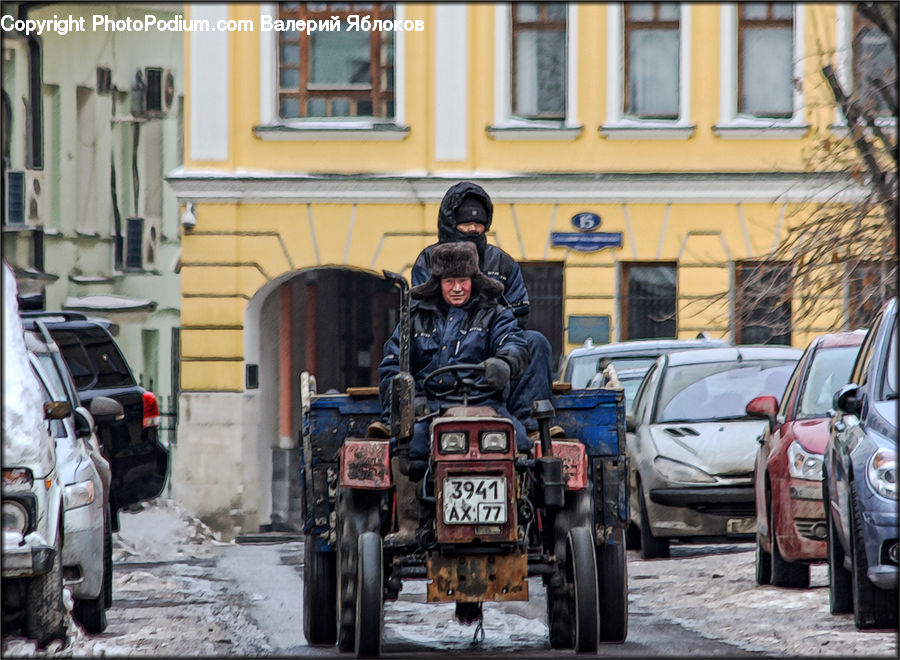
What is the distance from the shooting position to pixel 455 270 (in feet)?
32.8

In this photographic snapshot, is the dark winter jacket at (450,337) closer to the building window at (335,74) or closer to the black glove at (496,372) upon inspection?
the black glove at (496,372)

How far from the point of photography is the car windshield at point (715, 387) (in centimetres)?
1692

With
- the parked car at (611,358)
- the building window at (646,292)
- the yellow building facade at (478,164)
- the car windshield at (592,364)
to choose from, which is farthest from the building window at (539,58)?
the car windshield at (592,364)

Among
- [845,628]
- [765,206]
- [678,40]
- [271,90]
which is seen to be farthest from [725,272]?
[845,628]

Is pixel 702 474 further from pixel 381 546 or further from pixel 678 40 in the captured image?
pixel 678 40

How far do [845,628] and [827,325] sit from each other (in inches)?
671

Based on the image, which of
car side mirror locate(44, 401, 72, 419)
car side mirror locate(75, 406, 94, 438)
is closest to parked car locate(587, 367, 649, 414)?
car side mirror locate(75, 406, 94, 438)

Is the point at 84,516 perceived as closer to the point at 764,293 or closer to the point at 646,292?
the point at 764,293

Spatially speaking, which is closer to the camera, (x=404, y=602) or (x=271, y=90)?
(x=404, y=602)

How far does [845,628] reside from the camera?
419 inches

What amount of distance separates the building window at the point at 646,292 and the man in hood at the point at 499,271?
17.5 m

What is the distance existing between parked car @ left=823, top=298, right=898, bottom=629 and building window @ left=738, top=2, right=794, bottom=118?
55.1ft

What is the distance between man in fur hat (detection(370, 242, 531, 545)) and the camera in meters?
9.90

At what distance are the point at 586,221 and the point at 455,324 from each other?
716 inches
